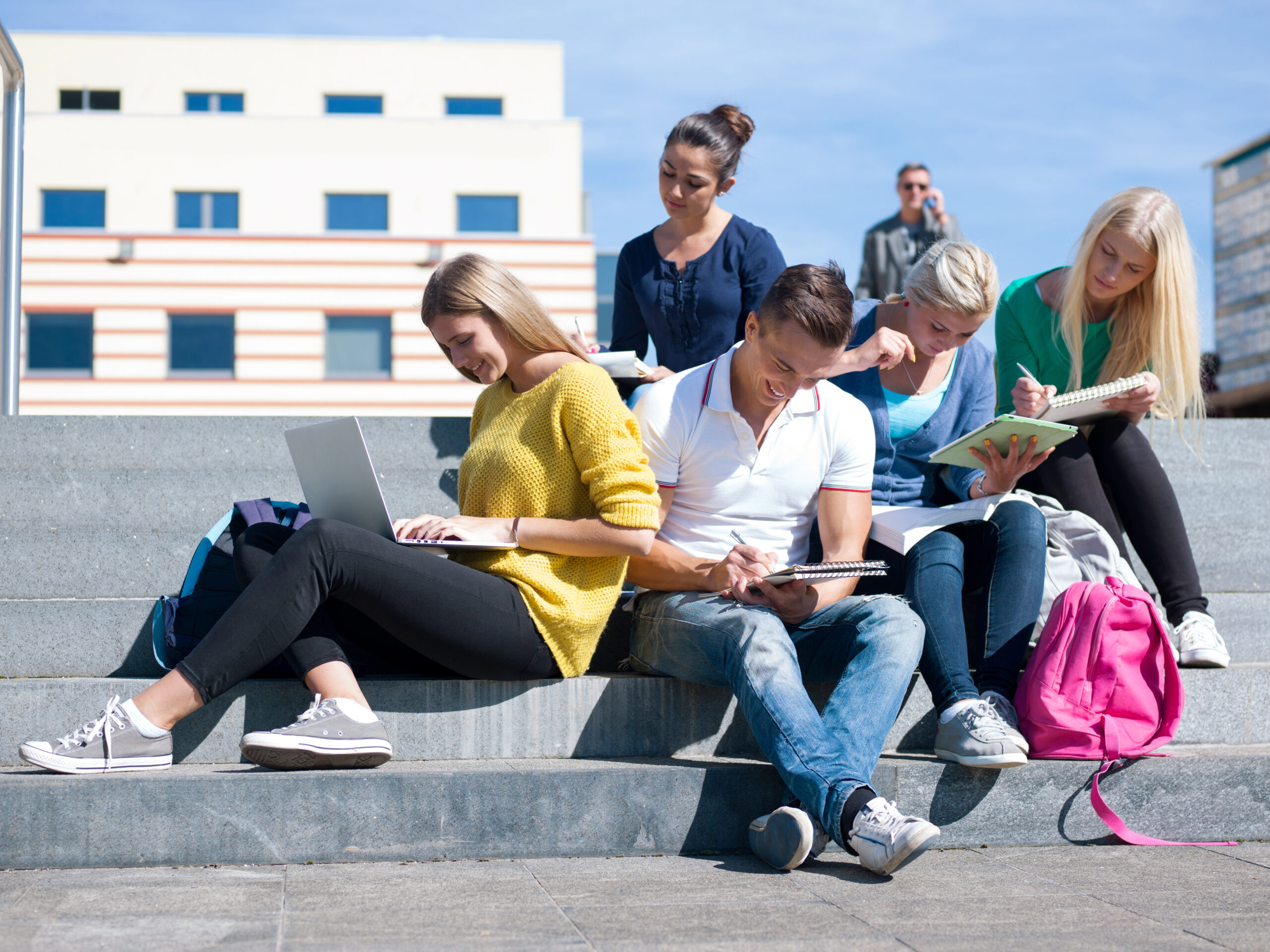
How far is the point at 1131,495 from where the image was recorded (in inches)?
150

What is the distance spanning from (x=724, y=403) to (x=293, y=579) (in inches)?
49.9

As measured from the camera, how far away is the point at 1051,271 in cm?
427

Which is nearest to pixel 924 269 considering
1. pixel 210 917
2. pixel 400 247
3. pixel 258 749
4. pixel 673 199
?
pixel 673 199

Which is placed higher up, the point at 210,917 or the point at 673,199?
the point at 673,199

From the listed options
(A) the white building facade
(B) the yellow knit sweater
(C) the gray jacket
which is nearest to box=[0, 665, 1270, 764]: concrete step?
(B) the yellow knit sweater

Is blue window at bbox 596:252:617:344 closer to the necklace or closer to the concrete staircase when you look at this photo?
the necklace

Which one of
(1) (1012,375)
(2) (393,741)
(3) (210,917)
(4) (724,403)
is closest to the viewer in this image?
(3) (210,917)

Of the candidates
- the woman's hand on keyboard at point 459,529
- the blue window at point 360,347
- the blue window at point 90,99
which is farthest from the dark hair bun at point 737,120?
the blue window at point 90,99

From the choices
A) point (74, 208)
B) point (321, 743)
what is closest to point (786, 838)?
point (321, 743)

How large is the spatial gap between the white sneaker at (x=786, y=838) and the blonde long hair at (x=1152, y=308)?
6.75 ft

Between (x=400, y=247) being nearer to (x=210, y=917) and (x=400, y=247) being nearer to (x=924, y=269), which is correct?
(x=924, y=269)

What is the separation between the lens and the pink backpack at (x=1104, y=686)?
10.4 ft

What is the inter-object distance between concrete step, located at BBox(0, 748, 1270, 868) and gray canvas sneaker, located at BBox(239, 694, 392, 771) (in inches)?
1.6

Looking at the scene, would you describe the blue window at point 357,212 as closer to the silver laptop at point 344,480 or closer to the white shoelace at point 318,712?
the silver laptop at point 344,480
